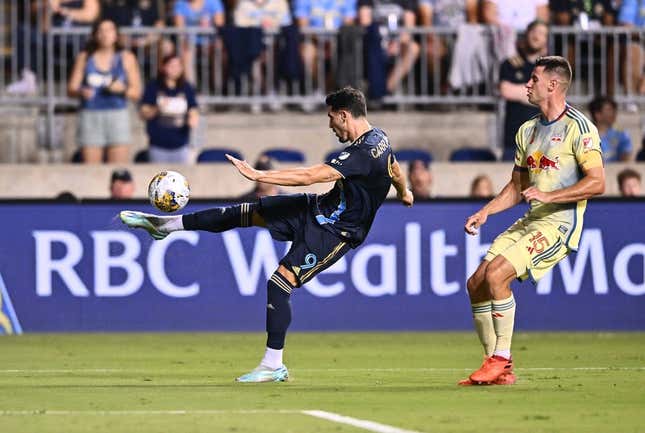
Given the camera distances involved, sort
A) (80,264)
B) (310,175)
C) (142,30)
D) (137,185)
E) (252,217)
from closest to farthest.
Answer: (310,175)
(252,217)
(80,264)
(137,185)
(142,30)

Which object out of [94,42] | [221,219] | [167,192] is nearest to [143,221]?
[167,192]

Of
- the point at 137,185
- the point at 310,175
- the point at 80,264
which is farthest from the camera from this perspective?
the point at 137,185

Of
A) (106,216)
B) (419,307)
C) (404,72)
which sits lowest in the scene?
(419,307)

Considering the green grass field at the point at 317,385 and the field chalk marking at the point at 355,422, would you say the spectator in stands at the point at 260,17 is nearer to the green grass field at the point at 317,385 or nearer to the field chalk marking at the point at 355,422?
the green grass field at the point at 317,385

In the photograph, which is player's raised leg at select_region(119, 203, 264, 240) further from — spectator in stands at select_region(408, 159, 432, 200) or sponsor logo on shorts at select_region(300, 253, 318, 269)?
spectator in stands at select_region(408, 159, 432, 200)

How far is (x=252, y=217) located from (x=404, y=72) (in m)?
10.4

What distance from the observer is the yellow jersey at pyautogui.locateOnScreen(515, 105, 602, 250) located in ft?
34.2

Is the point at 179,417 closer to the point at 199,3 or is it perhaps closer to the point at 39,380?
the point at 39,380

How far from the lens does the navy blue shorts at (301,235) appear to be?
35.6ft

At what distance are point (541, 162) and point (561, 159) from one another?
15 centimetres

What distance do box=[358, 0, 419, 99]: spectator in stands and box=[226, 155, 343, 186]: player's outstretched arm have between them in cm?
1010

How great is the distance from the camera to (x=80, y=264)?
16500 millimetres

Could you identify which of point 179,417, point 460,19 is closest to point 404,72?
point 460,19

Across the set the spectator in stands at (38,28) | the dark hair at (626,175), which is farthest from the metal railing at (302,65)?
the dark hair at (626,175)
